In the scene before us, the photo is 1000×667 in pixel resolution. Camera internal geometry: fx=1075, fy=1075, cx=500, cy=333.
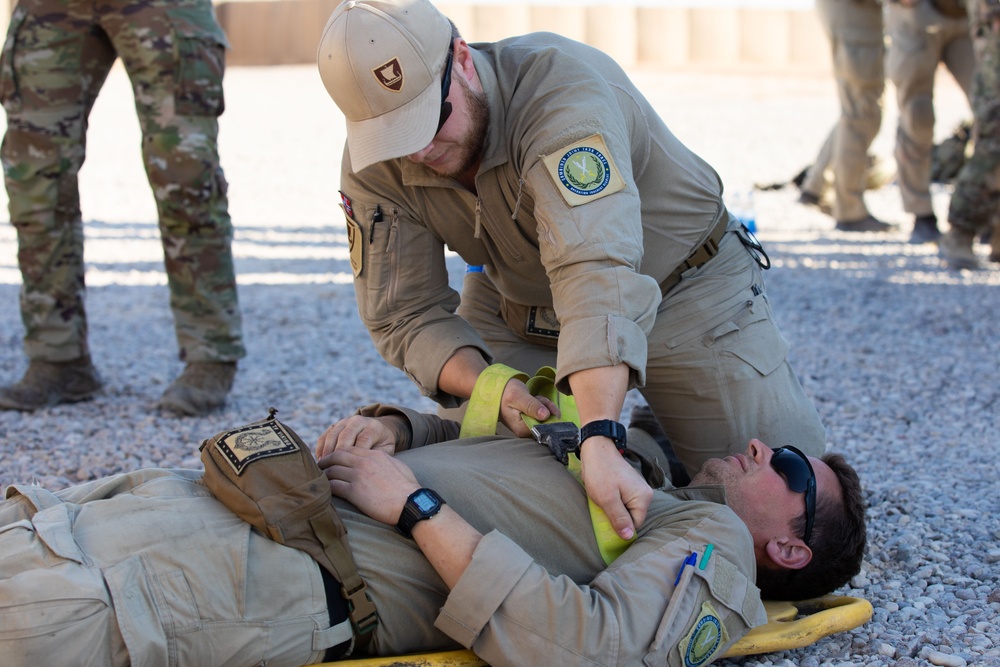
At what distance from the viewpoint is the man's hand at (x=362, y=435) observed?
267 cm

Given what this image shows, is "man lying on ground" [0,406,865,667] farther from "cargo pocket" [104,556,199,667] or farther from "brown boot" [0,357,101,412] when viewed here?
"brown boot" [0,357,101,412]

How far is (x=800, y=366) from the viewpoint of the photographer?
5453 millimetres

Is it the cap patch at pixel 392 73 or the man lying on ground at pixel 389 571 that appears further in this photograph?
the cap patch at pixel 392 73

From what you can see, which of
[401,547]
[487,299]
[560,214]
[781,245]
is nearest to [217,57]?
[487,299]

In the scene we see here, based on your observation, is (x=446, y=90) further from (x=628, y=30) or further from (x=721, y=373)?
(x=628, y=30)

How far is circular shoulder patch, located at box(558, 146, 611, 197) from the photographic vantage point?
2453 millimetres

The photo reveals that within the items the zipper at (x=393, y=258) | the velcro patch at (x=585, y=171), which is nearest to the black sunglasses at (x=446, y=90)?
the velcro patch at (x=585, y=171)

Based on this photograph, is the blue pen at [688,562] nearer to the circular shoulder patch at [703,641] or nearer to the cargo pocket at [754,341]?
the circular shoulder patch at [703,641]

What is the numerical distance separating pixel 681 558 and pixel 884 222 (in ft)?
25.2

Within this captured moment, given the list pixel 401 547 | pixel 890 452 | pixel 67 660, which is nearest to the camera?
pixel 67 660

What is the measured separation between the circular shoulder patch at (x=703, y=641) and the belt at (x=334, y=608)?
712mm

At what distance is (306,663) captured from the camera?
223 cm

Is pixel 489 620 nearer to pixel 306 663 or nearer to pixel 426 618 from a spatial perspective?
pixel 426 618

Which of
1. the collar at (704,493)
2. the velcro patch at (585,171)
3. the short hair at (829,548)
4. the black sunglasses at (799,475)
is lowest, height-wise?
the short hair at (829,548)
